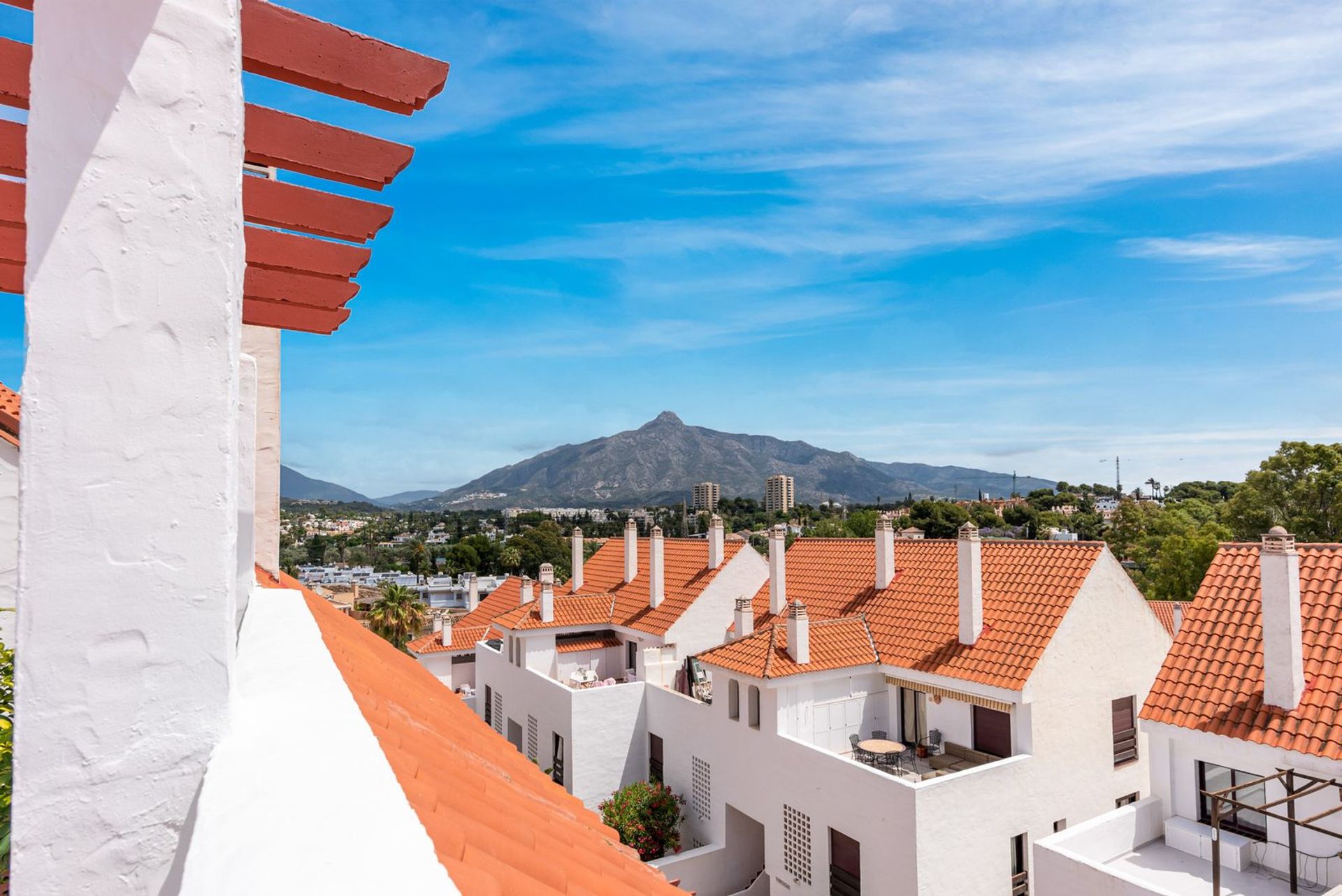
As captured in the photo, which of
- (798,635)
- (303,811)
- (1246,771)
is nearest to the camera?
(303,811)

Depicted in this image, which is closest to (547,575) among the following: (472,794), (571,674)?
(571,674)

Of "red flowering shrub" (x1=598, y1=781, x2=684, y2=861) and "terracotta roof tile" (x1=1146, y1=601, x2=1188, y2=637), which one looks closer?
"red flowering shrub" (x1=598, y1=781, x2=684, y2=861)

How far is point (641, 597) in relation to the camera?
87.5 feet

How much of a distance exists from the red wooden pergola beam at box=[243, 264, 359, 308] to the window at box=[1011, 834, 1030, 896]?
16142 millimetres

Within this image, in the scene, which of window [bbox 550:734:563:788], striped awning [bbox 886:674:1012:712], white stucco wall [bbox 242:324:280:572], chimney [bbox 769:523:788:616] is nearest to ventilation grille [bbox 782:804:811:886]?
striped awning [bbox 886:674:1012:712]

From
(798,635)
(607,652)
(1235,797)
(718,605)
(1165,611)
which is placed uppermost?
(798,635)

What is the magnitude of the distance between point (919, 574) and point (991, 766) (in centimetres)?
633

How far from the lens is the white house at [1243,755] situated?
10.6 meters

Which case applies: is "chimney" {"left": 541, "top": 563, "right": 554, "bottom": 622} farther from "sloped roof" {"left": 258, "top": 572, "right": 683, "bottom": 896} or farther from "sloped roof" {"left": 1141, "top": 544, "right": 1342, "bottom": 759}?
"sloped roof" {"left": 258, "top": 572, "right": 683, "bottom": 896}

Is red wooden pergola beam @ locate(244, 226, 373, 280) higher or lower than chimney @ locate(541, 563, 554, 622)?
higher

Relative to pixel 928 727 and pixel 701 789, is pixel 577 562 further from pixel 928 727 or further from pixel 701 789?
pixel 928 727

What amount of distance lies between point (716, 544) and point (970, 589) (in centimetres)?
988

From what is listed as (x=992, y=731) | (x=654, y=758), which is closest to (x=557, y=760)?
(x=654, y=758)

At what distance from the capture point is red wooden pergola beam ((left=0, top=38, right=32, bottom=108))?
7.07 ft
